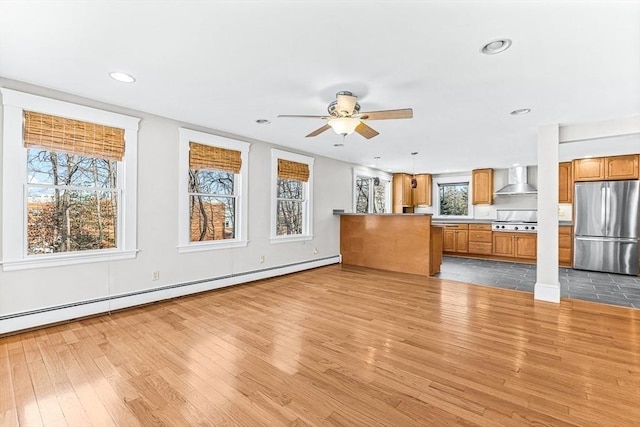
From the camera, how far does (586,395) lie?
1.87m

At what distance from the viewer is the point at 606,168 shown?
5.77 m

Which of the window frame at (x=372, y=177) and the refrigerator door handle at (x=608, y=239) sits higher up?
the window frame at (x=372, y=177)

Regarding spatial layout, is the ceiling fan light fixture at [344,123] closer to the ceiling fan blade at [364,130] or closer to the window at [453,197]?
the ceiling fan blade at [364,130]

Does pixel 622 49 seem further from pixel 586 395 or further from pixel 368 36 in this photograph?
pixel 586 395

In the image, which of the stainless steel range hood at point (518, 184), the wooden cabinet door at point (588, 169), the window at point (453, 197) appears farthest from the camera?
the window at point (453, 197)

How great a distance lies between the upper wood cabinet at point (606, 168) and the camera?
554cm

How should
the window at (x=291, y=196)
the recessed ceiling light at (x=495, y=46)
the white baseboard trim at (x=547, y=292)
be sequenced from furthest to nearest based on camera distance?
the window at (x=291, y=196), the white baseboard trim at (x=547, y=292), the recessed ceiling light at (x=495, y=46)

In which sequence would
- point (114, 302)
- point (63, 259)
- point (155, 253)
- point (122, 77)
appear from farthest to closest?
point (155, 253)
point (114, 302)
point (63, 259)
point (122, 77)

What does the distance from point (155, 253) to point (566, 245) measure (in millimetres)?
7766

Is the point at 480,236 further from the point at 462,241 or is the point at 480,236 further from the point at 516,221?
the point at 516,221

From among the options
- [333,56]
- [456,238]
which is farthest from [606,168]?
[333,56]

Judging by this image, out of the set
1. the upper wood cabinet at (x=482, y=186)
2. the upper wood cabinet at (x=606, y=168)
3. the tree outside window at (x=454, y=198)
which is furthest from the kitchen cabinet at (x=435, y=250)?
the tree outside window at (x=454, y=198)

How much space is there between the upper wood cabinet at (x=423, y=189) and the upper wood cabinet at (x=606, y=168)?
3.39 metres

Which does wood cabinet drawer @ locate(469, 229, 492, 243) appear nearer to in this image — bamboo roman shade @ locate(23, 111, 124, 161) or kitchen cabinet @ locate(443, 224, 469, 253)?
kitchen cabinet @ locate(443, 224, 469, 253)
